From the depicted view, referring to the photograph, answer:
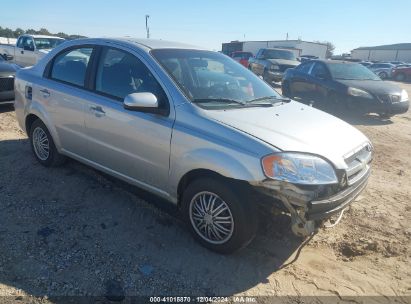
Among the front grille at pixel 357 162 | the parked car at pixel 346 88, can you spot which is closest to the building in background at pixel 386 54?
the parked car at pixel 346 88

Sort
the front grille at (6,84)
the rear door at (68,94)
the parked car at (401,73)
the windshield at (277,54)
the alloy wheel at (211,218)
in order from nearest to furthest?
1. the alloy wheel at (211,218)
2. the rear door at (68,94)
3. the front grille at (6,84)
4. the windshield at (277,54)
5. the parked car at (401,73)

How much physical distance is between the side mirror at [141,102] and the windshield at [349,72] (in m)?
8.19

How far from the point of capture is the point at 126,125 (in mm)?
3539

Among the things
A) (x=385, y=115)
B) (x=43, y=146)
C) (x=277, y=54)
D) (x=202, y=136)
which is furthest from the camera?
(x=277, y=54)

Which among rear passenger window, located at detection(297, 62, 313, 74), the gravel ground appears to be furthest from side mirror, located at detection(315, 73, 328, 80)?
the gravel ground

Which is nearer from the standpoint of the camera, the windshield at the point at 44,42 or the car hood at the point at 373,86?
the car hood at the point at 373,86

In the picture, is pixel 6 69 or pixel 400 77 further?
pixel 400 77

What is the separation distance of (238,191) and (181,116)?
835mm

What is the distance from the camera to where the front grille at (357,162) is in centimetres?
307

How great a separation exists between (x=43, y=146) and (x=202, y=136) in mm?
2796

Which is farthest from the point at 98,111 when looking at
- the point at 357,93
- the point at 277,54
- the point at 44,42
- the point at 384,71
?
the point at 384,71

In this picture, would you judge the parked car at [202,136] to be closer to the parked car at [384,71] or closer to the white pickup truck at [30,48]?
the white pickup truck at [30,48]

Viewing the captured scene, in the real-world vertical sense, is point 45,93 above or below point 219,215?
above

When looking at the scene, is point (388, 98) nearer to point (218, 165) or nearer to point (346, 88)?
point (346, 88)
